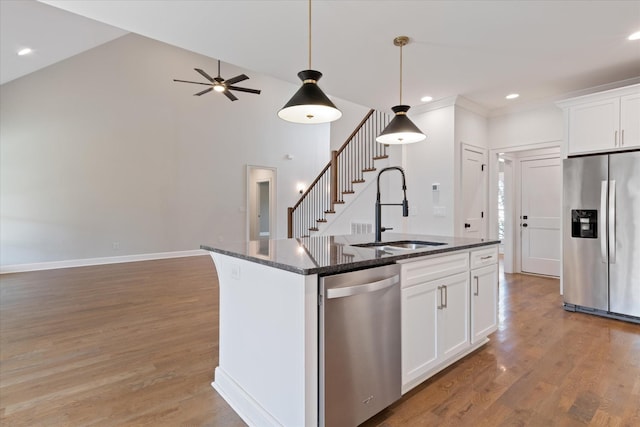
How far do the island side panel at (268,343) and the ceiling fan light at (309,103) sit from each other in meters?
1.03

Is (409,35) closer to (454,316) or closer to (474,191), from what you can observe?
(454,316)

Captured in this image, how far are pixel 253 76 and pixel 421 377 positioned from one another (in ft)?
28.0

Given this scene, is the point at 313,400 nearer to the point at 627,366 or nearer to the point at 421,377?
the point at 421,377

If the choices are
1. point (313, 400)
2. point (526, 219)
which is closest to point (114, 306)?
point (313, 400)

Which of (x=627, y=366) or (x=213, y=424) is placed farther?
(x=627, y=366)

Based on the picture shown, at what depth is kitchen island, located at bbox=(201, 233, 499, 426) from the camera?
145 centimetres

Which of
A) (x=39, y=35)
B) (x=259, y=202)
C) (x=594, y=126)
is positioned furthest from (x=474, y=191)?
(x=259, y=202)

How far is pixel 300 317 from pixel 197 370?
1.40 metres

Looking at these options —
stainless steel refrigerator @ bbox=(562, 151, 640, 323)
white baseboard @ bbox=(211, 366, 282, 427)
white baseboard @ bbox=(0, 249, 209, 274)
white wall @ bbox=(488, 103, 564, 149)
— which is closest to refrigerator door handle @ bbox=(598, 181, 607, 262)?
stainless steel refrigerator @ bbox=(562, 151, 640, 323)

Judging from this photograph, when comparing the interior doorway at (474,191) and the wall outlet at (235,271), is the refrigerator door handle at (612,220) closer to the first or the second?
the interior doorway at (474,191)

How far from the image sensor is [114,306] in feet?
12.5

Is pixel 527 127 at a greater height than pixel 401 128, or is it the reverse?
pixel 527 127

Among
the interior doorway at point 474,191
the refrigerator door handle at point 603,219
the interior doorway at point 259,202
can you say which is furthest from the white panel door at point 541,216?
the interior doorway at point 259,202

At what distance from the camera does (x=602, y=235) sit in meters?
3.40
